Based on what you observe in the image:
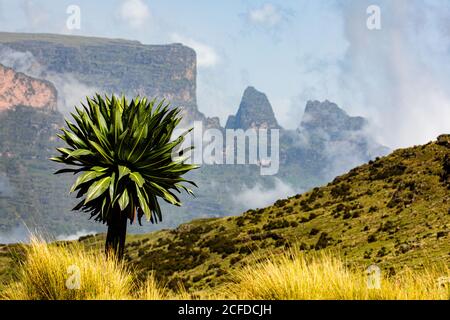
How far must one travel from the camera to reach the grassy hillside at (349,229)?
31.4 m

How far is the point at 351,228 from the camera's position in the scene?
1602 inches

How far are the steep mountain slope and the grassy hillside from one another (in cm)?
8

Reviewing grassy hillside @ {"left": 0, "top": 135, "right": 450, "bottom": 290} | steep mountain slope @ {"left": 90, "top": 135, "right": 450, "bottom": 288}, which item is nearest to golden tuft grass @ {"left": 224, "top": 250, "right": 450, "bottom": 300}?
grassy hillside @ {"left": 0, "top": 135, "right": 450, "bottom": 290}

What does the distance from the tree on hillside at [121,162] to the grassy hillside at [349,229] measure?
29.7 ft

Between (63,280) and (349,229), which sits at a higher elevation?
(349,229)

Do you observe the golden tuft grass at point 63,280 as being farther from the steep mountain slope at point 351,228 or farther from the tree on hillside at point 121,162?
the steep mountain slope at point 351,228

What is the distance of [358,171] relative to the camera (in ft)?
211

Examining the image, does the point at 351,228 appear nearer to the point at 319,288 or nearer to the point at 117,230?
the point at 117,230

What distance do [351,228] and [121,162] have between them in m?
26.1

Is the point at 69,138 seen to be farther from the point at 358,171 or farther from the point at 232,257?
the point at 358,171

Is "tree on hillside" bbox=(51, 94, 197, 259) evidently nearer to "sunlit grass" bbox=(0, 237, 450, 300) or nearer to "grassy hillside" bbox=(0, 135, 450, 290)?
"sunlit grass" bbox=(0, 237, 450, 300)

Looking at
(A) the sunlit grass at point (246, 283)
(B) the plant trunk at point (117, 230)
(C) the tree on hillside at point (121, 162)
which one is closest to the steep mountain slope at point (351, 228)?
(C) the tree on hillside at point (121, 162)

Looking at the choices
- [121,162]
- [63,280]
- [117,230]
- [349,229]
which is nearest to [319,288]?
[63,280]

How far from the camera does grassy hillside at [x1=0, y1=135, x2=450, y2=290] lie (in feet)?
103
